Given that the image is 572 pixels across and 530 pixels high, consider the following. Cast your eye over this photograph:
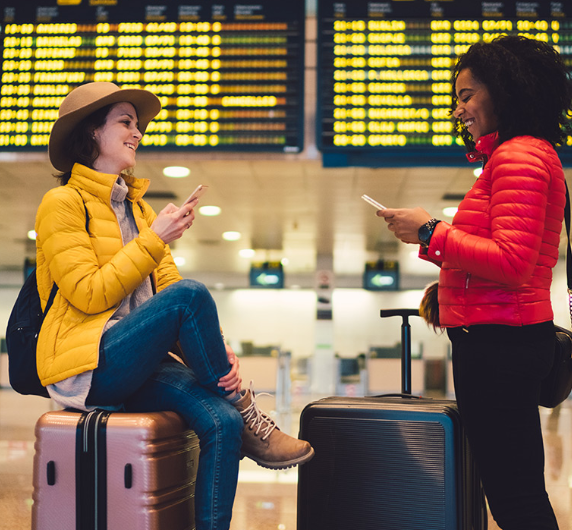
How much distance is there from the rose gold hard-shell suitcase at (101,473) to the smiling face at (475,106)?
3.66 ft

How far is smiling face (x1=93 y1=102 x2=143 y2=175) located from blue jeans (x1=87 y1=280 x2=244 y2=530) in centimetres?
54

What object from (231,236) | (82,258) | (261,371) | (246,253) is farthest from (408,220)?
(246,253)

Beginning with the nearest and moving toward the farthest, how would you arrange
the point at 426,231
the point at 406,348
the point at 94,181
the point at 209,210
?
the point at 426,231 → the point at 94,181 → the point at 406,348 → the point at 209,210

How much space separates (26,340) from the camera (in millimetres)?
1614

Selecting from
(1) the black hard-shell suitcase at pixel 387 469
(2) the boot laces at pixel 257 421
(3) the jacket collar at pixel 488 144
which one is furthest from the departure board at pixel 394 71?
(2) the boot laces at pixel 257 421

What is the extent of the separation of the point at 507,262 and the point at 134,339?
924 mm

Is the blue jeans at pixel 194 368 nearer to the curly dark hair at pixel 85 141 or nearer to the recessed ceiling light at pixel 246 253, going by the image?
the curly dark hair at pixel 85 141

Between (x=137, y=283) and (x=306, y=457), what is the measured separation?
65 centimetres

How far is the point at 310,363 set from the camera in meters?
10.4

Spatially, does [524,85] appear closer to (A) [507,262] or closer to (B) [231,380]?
(A) [507,262]

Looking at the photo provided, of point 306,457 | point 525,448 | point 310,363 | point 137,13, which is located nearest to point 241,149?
point 137,13

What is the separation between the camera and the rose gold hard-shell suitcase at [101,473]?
4.91 feet

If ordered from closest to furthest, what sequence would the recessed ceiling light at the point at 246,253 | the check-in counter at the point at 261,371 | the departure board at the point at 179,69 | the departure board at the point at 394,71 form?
the departure board at the point at 394,71 → the departure board at the point at 179,69 → the check-in counter at the point at 261,371 → the recessed ceiling light at the point at 246,253

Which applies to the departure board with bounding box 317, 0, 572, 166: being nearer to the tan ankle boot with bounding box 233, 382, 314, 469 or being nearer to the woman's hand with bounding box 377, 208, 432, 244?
the woman's hand with bounding box 377, 208, 432, 244
